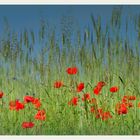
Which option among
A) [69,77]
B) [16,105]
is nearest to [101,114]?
[69,77]

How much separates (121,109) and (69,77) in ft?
1.52

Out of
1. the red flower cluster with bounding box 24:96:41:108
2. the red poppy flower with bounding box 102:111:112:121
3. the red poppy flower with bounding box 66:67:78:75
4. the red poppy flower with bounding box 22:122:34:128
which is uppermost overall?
the red poppy flower with bounding box 66:67:78:75

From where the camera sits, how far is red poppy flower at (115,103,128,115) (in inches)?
153

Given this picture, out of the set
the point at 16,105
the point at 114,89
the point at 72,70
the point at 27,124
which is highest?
the point at 72,70

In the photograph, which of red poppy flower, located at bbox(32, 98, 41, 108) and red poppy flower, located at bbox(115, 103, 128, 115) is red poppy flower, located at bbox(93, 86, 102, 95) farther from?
red poppy flower, located at bbox(32, 98, 41, 108)

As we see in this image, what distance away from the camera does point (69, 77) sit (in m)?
3.93

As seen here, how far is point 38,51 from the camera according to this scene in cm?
394

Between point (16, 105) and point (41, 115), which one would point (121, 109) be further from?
point (16, 105)

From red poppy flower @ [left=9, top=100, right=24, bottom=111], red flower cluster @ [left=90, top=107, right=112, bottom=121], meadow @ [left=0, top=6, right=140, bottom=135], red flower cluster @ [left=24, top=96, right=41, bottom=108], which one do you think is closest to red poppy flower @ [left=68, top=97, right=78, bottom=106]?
meadow @ [left=0, top=6, right=140, bottom=135]

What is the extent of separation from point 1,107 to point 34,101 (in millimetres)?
256

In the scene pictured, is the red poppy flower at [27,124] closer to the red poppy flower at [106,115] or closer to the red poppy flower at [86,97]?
the red poppy flower at [86,97]

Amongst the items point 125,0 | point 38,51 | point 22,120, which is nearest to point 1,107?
A: point 22,120
